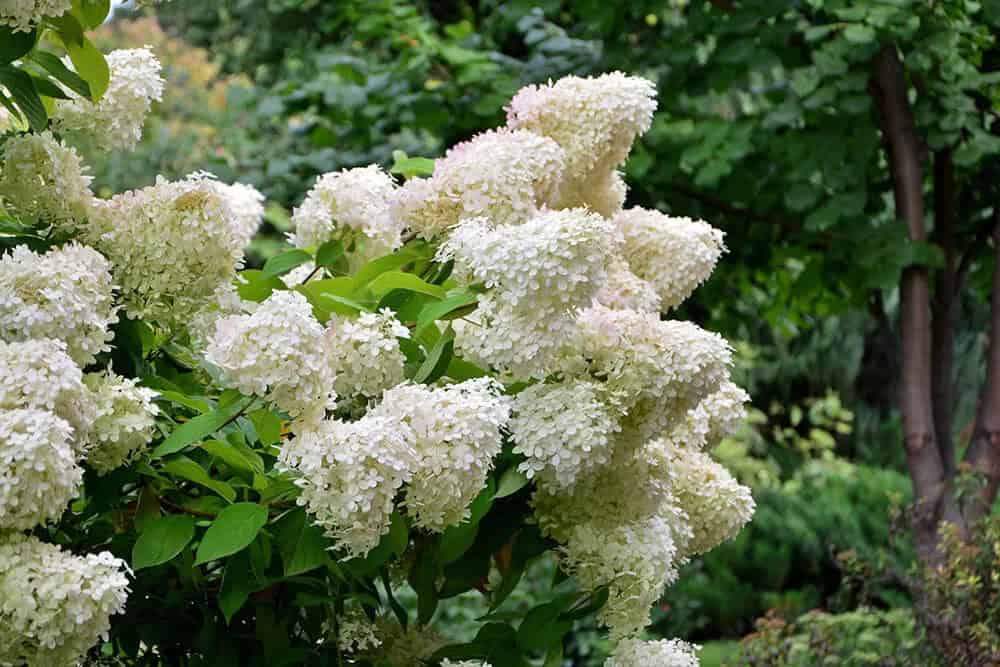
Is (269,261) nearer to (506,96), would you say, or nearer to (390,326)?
(390,326)

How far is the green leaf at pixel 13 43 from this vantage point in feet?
4.40

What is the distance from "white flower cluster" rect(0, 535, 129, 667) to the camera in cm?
113

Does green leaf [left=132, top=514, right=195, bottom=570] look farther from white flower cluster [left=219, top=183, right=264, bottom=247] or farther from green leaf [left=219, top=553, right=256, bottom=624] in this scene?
white flower cluster [left=219, top=183, right=264, bottom=247]

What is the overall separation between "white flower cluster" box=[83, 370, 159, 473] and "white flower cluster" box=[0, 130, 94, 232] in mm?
205

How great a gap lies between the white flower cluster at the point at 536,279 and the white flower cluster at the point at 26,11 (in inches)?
18.1

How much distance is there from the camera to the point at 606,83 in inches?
64.5

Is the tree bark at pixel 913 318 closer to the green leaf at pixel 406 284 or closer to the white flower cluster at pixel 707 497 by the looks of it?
the white flower cluster at pixel 707 497

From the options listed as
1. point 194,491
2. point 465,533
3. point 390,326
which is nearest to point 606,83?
point 390,326

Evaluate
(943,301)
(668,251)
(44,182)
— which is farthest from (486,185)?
(943,301)

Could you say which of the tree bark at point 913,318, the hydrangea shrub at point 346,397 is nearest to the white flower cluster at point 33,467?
the hydrangea shrub at point 346,397

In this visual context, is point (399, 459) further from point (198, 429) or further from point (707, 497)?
point (707, 497)

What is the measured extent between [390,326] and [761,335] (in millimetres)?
6976

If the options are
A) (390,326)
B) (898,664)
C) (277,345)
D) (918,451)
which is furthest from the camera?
(918,451)

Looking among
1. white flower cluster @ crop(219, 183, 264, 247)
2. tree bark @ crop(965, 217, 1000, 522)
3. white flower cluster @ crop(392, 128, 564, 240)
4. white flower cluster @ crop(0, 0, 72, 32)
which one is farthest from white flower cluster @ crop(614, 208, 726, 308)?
tree bark @ crop(965, 217, 1000, 522)
